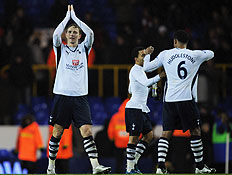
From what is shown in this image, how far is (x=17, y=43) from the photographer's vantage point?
21016 millimetres

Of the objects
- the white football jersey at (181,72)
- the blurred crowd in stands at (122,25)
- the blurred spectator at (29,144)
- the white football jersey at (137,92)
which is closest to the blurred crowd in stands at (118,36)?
the blurred crowd in stands at (122,25)

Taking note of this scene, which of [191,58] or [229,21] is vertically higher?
[229,21]

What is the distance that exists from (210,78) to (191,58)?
8.08 m

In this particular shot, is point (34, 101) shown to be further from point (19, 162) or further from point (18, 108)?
point (19, 162)

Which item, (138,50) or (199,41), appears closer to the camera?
(138,50)

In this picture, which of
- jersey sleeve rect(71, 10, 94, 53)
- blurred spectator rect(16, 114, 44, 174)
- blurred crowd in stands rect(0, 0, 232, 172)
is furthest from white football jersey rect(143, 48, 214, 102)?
blurred spectator rect(16, 114, 44, 174)

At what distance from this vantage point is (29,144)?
56.7 ft

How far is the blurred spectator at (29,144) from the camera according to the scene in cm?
1725

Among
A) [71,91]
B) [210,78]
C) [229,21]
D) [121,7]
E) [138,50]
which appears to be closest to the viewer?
[71,91]

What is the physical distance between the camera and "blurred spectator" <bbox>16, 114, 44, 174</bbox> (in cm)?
1725

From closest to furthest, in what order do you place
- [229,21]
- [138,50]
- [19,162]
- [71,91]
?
[71,91]
[138,50]
[19,162]
[229,21]

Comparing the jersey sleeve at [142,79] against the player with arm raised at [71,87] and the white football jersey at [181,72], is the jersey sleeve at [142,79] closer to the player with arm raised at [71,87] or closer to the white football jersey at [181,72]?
the white football jersey at [181,72]

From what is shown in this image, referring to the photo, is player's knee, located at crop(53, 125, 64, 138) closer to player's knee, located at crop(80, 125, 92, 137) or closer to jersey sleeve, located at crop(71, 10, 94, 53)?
player's knee, located at crop(80, 125, 92, 137)

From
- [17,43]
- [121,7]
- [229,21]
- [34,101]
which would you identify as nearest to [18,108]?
[34,101]
